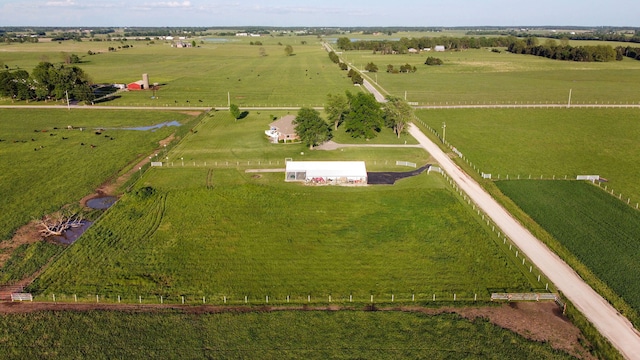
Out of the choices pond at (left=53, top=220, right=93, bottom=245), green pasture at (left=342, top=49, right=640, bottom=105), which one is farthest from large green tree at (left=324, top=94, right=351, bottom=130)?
pond at (left=53, top=220, right=93, bottom=245)

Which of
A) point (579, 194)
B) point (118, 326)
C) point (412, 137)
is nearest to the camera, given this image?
point (118, 326)

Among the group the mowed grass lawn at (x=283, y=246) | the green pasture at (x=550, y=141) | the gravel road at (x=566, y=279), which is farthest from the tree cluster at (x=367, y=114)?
the gravel road at (x=566, y=279)

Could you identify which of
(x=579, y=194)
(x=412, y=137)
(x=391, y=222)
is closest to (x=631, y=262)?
(x=579, y=194)

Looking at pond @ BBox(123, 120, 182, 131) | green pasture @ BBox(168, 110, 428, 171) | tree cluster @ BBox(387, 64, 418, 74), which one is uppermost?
tree cluster @ BBox(387, 64, 418, 74)

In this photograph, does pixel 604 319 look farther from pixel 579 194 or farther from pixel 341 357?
pixel 579 194

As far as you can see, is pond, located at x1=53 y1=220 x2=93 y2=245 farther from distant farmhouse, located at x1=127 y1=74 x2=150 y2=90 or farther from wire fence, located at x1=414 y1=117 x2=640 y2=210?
distant farmhouse, located at x1=127 y1=74 x2=150 y2=90

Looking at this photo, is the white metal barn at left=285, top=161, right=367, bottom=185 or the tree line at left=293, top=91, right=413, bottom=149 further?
the tree line at left=293, top=91, right=413, bottom=149

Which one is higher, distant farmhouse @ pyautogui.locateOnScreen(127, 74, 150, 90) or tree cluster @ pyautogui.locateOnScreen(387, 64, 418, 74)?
tree cluster @ pyautogui.locateOnScreen(387, 64, 418, 74)
